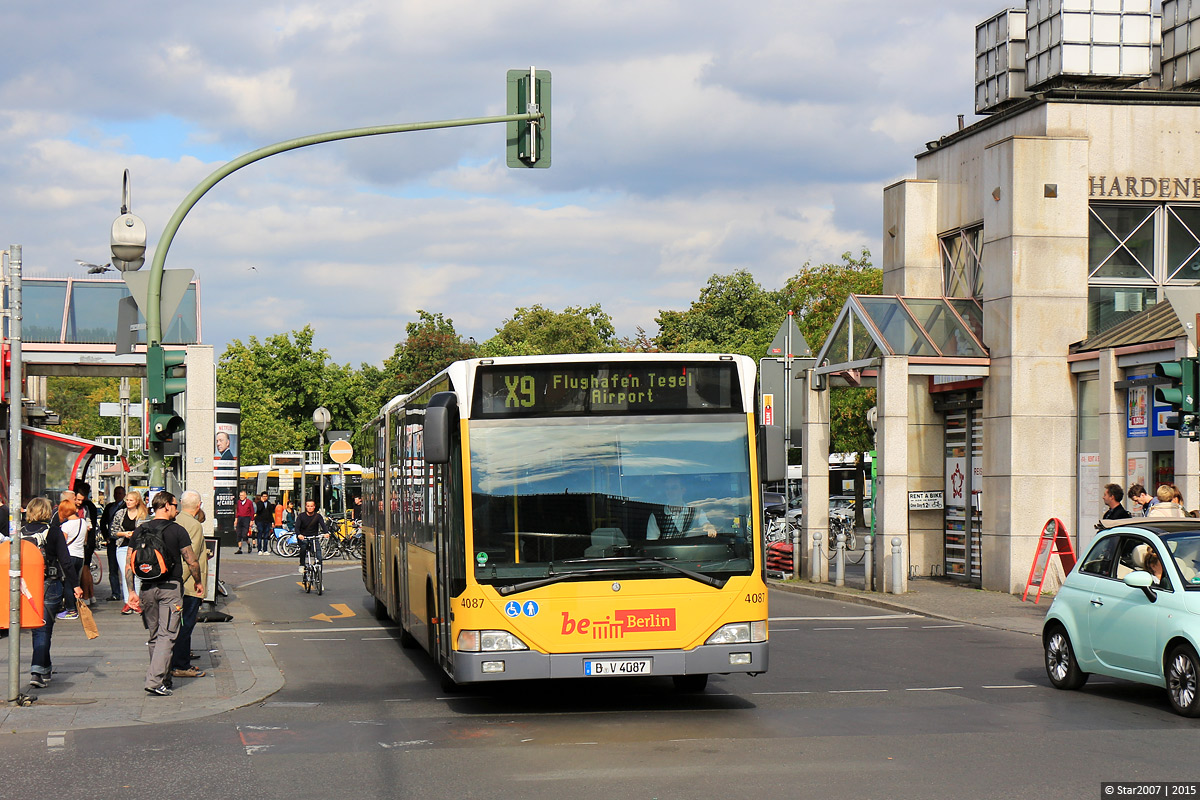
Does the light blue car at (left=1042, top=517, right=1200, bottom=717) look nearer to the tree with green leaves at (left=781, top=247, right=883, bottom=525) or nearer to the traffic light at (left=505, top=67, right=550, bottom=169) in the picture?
the traffic light at (left=505, top=67, right=550, bottom=169)

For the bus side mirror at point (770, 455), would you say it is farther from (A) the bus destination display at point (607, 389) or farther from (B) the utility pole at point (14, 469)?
(B) the utility pole at point (14, 469)

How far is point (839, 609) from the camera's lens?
2156 centimetres

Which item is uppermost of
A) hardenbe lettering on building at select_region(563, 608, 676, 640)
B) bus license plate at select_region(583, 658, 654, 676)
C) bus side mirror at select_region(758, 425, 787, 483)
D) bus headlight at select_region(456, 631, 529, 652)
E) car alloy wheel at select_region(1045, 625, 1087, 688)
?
bus side mirror at select_region(758, 425, 787, 483)

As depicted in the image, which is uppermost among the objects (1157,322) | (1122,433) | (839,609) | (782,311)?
(782,311)

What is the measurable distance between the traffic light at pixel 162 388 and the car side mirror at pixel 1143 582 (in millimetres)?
9805

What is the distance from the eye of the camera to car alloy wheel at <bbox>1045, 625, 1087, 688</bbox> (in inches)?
484

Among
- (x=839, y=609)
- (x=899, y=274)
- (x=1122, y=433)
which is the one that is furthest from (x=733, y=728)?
(x=899, y=274)

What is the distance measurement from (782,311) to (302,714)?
66027 mm

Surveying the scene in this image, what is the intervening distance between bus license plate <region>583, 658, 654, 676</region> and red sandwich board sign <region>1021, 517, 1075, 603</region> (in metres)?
11.0

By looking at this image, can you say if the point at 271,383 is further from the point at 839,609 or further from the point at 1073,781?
the point at 1073,781

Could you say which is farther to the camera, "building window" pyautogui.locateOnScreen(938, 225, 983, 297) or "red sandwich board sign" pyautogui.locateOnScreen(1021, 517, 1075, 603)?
"building window" pyautogui.locateOnScreen(938, 225, 983, 297)

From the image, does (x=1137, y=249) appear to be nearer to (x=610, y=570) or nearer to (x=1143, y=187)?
(x=1143, y=187)

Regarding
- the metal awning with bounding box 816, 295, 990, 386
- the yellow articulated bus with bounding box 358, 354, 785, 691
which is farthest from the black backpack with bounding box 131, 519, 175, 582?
the metal awning with bounding box 816, 295, 990, 386

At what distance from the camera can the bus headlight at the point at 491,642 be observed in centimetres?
1073
